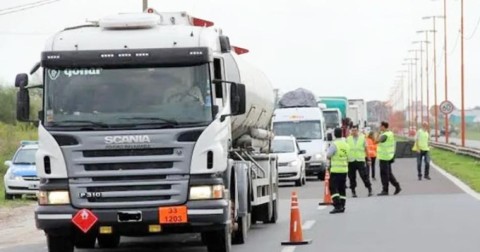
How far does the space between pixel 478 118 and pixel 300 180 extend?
6599 inches

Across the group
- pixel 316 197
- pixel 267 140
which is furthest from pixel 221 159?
pixel 316 197

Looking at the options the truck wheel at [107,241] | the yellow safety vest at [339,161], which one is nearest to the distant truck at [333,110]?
the yellow safety vest at [339,161]

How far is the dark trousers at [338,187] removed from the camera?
22.6m

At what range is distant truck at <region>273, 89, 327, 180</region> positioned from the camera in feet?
132

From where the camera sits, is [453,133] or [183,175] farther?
[453,133]

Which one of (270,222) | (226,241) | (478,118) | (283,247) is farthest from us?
(478,118)

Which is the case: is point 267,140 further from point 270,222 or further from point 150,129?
point 150,129

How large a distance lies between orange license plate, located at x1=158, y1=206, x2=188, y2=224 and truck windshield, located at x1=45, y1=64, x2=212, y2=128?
40.8 inches

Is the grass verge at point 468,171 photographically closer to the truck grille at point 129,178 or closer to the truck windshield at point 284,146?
the truck windshield at point 284,146

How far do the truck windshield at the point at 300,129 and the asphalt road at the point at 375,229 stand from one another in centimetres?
1255

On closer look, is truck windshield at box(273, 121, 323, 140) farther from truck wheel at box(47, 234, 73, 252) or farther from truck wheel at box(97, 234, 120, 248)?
truck wheel at box(47, 234, 73, 252)

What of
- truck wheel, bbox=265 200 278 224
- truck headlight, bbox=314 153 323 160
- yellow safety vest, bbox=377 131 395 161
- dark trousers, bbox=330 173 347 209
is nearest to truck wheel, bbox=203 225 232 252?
truck wheel, bbox=265 200 278 224

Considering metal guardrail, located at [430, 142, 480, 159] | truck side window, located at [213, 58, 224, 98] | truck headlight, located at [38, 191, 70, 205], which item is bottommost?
metal guardrail, located at [430, 142, 480, 159]

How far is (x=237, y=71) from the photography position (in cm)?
1688
